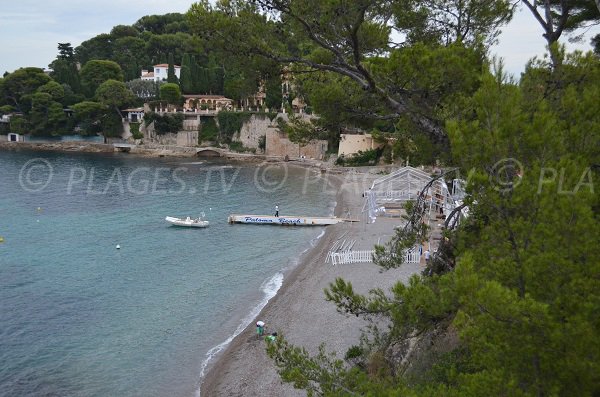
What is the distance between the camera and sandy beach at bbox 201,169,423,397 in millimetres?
12773

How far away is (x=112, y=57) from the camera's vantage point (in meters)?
81.5

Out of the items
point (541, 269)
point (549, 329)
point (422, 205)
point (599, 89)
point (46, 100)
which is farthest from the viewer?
point (46, 100)

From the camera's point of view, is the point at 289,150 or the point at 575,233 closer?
the point at 575,233

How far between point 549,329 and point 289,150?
51.0m

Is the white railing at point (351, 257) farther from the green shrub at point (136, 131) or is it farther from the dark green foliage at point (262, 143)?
the green shrub at point (136, 131)

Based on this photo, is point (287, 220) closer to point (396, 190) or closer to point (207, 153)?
point (396, 190)

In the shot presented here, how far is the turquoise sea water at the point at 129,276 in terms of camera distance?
13805mm

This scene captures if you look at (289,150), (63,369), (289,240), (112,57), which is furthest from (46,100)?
(63,369)

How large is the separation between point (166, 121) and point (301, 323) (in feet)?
159

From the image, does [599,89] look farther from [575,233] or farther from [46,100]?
[46,100]

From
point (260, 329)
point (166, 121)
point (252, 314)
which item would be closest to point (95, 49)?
point (166, 121)

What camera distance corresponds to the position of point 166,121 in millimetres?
60375

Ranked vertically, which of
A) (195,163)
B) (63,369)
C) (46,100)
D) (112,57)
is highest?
(112,57)

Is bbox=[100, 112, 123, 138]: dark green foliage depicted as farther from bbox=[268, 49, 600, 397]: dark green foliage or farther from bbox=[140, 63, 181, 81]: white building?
bbox=[268, 49, 600, 397]: dark green foliage
